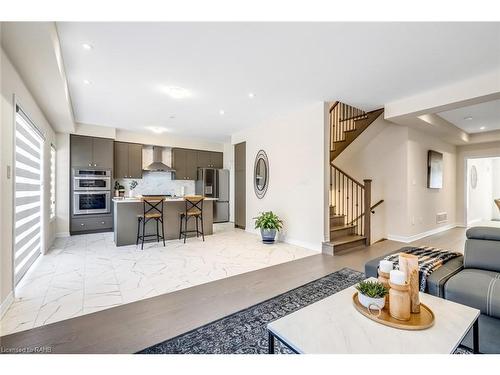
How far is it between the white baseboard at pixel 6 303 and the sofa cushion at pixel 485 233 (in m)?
4.48

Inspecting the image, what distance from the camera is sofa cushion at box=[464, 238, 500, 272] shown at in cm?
213

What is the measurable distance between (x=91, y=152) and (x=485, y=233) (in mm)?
7304

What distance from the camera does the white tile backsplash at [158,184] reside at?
6953 millimetres

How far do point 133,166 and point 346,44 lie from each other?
6.06 metres

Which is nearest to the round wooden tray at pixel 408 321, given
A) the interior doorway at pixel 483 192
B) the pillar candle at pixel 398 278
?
the pillar candle at pixel 398 278

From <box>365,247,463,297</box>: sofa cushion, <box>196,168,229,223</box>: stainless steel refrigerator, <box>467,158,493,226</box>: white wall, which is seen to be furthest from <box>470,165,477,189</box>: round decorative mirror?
<box>196,168,229,223</box>: stainless steel refrigerator

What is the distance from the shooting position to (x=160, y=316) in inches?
85.6

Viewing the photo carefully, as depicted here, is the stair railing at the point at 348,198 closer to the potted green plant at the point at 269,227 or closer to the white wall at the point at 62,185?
the potted green plant at the point at 269,227

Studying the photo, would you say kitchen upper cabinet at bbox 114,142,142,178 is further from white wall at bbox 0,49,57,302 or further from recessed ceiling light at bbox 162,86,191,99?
white wall at bbox 0,49,57,302

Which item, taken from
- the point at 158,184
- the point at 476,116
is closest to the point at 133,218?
the point at 158,184

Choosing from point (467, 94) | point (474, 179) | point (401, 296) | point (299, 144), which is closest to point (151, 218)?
point (299, 144)

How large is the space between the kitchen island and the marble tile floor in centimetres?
25
